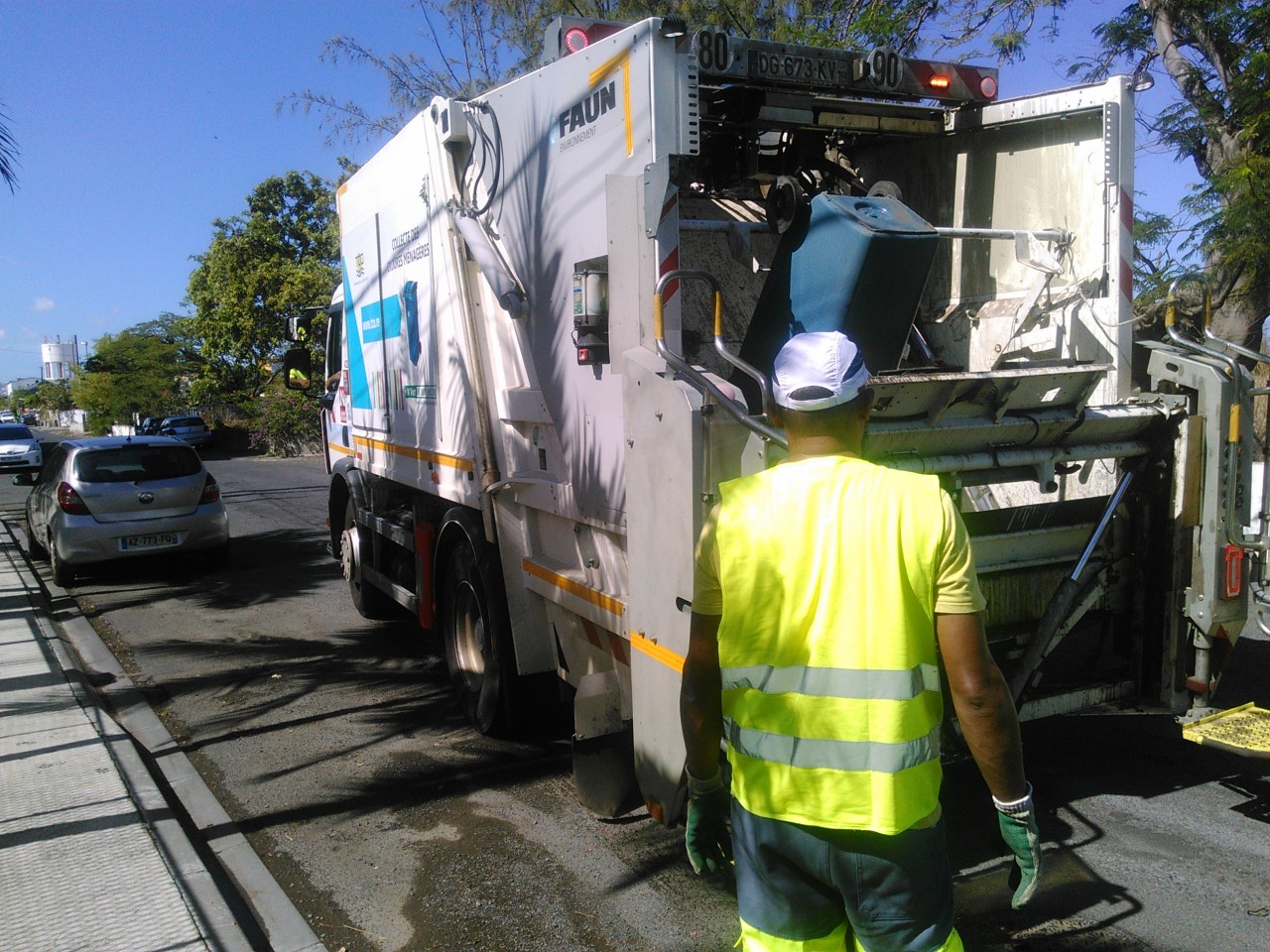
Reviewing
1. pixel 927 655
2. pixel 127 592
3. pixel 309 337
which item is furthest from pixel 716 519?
pixel 127 592

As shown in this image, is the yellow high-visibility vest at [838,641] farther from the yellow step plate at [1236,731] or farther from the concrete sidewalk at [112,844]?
the yellow step plate at [1236,731]

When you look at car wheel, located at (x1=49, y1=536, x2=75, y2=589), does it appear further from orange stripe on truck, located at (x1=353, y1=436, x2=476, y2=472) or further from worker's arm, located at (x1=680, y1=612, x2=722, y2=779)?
worker's arm, located at (x1=680, y1=612, x2=722, y2=779)

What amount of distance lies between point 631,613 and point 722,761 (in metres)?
0.66

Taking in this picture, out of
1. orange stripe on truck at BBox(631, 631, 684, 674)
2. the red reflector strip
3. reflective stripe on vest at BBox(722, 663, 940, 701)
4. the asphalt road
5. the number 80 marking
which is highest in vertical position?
the number 80 marking

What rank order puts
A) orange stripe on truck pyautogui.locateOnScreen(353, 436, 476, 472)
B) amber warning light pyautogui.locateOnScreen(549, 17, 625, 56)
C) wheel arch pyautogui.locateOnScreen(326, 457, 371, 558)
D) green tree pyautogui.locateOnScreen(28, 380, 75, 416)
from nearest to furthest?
amber warning light pyautogui.locateOnScreen(549, 17, 625, 56) → orange stripe on truck pyautogui.locateOnScreen(353, 436, 476, 472) → wheel arch pyautogui.locateOnScreen(326, 457, 371, 558) → green tree pyautogui.locateOnScreen(28, 380, 75, 416)

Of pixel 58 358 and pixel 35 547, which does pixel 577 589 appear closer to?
pixel 35 547

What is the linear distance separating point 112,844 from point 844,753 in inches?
134

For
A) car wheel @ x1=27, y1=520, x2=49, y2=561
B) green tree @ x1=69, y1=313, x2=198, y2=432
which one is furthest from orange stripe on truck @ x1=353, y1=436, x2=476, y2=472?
green tree @ x1=69, y1=313, x2=198, y2=432

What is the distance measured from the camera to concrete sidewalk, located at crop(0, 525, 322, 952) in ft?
11.5

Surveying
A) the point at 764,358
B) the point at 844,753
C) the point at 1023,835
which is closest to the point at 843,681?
the point at 844,753

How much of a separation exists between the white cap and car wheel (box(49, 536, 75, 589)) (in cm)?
1001

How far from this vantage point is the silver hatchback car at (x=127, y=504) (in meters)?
10.2

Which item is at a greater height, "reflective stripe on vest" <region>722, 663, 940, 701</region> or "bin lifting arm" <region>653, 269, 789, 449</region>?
"bin lifting arm" <region>653, 269, 789, 449</region>

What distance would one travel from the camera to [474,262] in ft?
17.0
